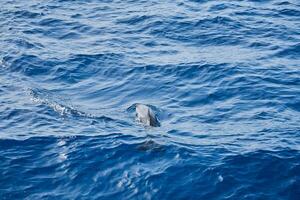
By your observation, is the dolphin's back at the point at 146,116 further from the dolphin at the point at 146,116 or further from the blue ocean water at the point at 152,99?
the blue ocean water at the point at 152,99

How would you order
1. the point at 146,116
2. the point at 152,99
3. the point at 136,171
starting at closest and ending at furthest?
1. the point at 136,171
2. the point at 146,116
3. the point at 152,99

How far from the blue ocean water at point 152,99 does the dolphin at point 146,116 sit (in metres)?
0.44

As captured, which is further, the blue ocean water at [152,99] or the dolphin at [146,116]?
the dolphin at [146,116]

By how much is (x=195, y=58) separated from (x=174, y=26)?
6198 mm

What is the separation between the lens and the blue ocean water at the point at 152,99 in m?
20.6

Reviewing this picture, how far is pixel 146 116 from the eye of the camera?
24844 mm

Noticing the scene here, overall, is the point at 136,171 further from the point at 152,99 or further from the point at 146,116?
the point at 152,99

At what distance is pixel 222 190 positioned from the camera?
65.0 feet

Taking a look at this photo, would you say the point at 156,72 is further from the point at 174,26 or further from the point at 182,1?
the point at 182,1

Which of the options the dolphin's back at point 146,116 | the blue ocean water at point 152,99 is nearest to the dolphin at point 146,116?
the dolphin's back at point 146,116

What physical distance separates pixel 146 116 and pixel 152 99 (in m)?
3.48

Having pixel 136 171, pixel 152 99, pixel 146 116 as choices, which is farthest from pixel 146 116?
pixel 136 171

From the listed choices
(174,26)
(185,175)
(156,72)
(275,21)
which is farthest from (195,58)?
(185,175)

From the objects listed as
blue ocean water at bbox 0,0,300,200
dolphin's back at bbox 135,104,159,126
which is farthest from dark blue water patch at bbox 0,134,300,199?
dolphin's back at bbox 135,104,159,126
